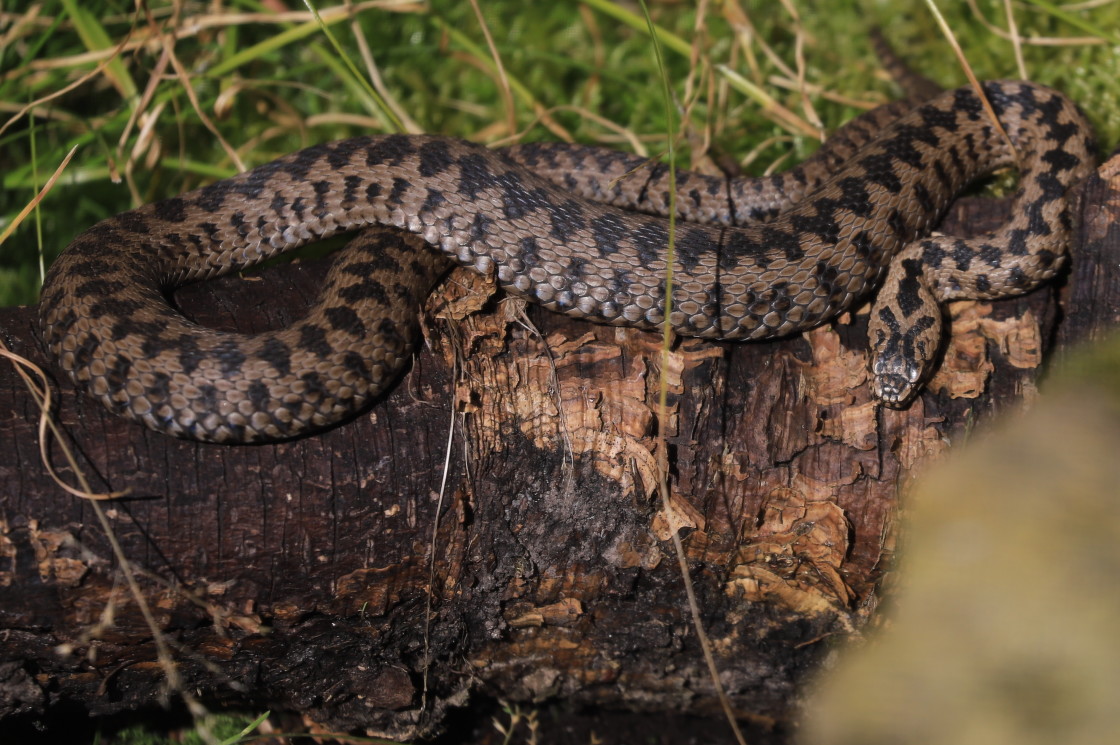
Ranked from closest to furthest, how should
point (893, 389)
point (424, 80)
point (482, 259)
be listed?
point (893, 389) < point (482, 259) < point (424, 80)

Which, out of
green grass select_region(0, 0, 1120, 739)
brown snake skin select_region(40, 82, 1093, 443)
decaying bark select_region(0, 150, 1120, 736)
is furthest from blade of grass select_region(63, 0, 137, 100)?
decaying bark select_region(0, 150, 1120, 736)

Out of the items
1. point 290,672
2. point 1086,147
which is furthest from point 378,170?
point 1086,147

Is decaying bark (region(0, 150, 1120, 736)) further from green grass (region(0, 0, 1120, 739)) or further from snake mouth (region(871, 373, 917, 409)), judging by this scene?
green grass (region(0, 0, 1120, 739))

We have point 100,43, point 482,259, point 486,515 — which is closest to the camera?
point 486,515

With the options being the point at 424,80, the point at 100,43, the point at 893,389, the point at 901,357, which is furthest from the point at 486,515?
the point at 100,43

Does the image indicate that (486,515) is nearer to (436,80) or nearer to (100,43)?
(436,80)
